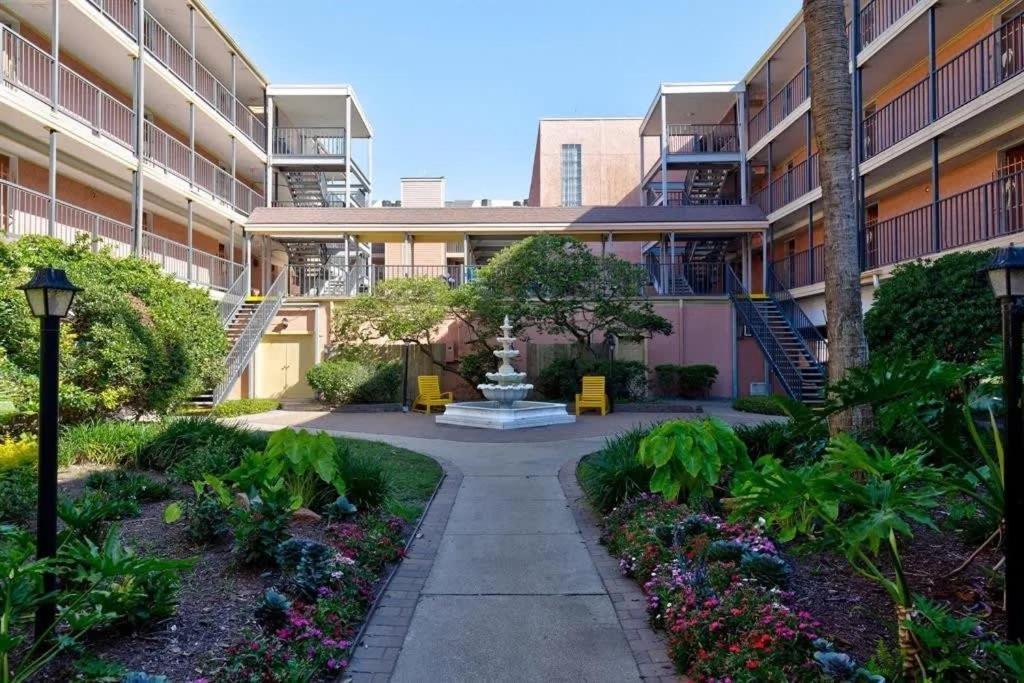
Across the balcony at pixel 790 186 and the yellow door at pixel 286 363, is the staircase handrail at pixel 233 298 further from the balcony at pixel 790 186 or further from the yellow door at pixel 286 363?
the balcony at pixel 790 186

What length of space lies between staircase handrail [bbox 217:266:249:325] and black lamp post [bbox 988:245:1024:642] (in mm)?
20822

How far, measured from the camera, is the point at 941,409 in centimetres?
479

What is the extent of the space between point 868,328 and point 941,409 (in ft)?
22.5

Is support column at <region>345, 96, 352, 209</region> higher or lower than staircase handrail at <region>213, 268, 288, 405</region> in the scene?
higher

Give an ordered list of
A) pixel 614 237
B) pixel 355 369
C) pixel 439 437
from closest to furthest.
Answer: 1. pixel 439 437
2. pixel 355 369
3. pixel 614 237

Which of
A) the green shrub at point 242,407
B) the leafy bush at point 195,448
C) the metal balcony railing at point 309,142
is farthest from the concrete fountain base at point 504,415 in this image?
the metal balcony railing at point 309,142

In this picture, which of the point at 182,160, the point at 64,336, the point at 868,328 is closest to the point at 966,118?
the point at 868,328

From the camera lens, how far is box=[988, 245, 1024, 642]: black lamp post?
11.4ft

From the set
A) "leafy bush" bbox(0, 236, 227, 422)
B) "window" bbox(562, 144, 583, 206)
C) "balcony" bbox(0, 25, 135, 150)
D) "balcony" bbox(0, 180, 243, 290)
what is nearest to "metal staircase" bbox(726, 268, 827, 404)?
"leafy bush" bbox(0, 236, 227, 422)

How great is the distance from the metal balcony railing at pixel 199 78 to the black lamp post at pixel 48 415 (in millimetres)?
18649

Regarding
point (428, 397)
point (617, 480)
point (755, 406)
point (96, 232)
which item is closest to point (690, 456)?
point (617, 480)

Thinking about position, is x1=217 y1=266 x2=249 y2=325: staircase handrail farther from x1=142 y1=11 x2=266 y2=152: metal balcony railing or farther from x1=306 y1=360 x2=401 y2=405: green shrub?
x1=142 y1=11 x2=266 y2=152: metal balcony railing

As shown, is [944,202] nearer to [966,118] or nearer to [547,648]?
[966,118]

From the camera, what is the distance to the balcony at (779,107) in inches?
930
